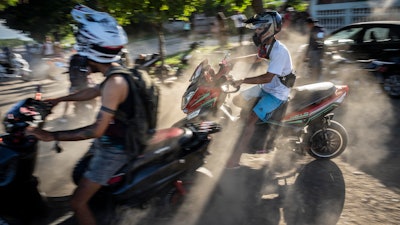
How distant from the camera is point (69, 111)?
7754 millimetres

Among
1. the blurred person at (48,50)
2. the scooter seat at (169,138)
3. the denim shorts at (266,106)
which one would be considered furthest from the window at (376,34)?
the blurred person at (48,50)

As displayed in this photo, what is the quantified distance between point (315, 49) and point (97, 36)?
7.36m

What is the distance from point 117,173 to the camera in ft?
9.19

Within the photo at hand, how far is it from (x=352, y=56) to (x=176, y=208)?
23.4ft

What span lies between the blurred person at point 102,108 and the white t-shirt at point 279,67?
6.37ft

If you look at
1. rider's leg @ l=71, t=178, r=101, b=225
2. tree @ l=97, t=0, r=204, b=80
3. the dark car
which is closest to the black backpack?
rider's leg @ l=71, t=178, r=101, b=225

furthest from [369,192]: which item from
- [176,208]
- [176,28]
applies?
[176,28]

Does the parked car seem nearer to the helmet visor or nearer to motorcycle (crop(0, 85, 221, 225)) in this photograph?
the helmet visor

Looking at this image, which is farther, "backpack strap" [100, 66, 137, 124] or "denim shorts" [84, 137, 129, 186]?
"denim shorts" [84, 137, 129, 186]

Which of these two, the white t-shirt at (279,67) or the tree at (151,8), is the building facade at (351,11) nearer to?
the tree at (151,8)

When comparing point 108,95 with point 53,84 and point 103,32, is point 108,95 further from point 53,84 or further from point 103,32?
point 53,84

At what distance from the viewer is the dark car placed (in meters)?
7.99

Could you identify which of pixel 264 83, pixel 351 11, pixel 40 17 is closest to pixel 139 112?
pixel 264 83

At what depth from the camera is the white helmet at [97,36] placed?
8.08 feet
